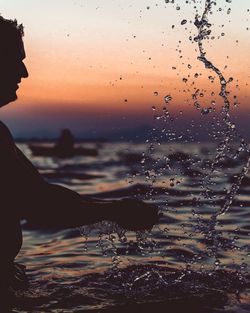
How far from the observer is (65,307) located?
5.24m

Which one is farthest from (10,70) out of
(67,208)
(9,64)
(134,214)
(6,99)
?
(134,214)

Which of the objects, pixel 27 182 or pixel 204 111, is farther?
pixel 204 111

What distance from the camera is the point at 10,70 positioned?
477cm

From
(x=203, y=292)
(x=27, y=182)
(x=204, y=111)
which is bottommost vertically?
(x=203, y=292)

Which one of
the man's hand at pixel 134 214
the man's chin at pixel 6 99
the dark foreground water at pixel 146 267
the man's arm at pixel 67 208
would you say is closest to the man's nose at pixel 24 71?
the man's chin at pixel 6 99

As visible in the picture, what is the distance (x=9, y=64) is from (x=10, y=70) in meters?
0.04

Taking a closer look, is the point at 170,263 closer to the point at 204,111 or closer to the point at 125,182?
the point at 204,111

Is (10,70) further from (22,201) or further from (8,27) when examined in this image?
(22,201)

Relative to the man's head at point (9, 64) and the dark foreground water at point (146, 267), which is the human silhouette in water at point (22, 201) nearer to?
the man's head at point (9, 64)

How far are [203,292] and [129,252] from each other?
1784 mm

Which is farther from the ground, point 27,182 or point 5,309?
point 27,182

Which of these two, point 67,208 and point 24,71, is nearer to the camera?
point 24,71

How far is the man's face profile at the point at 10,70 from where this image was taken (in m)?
4.74

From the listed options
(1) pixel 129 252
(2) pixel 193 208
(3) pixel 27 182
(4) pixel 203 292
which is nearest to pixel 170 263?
(1) pixel 129 252
